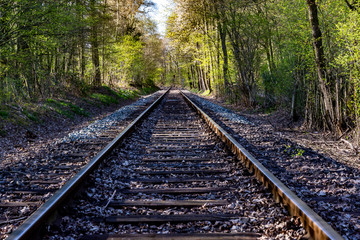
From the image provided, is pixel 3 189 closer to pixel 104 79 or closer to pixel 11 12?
pixel 11 12

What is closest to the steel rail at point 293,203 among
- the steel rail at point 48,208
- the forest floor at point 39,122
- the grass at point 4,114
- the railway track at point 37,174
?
the steel rail at point 48,208

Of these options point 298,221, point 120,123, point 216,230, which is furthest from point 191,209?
point 120,123

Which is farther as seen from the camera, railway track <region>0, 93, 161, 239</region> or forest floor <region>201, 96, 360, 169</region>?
forest floor <region>201, 96, 360, 169</region>

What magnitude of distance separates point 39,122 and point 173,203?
24.2 feet

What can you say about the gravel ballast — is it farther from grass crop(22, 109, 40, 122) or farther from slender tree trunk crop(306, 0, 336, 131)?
grass crop(22, 109, 40, 122)

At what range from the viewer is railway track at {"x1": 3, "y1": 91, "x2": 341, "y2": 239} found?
2750 millimetres

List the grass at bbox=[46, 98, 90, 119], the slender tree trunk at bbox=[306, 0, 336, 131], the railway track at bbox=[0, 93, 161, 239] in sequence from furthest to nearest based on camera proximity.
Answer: the grass at bbox=[46, 98, 90, 119] → the slender tree trunk at bbox=[306, 0, 336, 131] → the railway track at bbox=[0, 93, 161, 239]

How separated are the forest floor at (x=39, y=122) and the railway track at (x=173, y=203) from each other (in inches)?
105

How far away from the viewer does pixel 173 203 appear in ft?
11.2

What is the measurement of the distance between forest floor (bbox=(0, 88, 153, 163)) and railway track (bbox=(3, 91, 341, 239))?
8.72ft

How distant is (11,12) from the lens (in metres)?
8.27

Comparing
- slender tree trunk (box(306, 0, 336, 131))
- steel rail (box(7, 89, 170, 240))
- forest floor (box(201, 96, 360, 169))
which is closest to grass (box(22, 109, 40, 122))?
steel rail (box(7, 89, 170, 240))

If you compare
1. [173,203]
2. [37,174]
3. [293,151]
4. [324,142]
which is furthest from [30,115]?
[324,142]

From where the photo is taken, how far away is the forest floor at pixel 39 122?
273 inches
